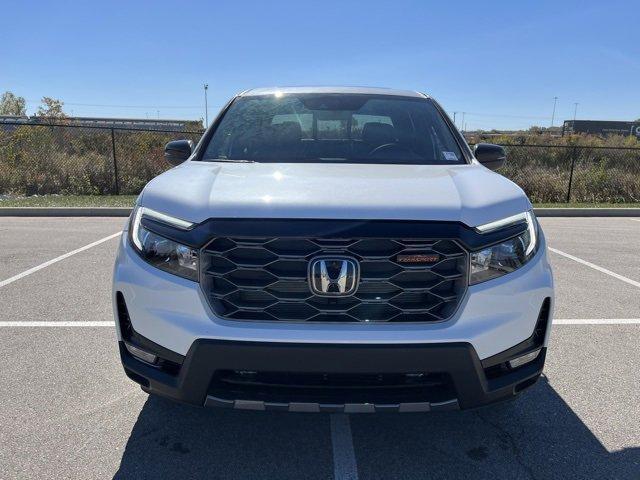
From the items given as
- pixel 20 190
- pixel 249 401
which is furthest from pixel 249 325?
pixel 20 190

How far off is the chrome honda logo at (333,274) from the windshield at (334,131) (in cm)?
112

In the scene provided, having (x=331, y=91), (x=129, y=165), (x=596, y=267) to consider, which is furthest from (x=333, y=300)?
(x=129, y=165)

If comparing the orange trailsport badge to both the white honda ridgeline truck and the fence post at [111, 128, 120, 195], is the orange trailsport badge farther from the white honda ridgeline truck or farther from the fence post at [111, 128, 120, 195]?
the fence post at [111, 128, 120, 195]

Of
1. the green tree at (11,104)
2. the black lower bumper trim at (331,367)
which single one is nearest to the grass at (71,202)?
the black lower bumper trim at (331,367)

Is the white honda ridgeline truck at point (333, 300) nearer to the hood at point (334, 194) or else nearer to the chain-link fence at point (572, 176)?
the hood at point (334, 194)

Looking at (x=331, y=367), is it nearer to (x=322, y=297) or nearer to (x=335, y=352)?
(x=335, y=352)

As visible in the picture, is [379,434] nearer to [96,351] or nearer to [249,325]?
[249,325]

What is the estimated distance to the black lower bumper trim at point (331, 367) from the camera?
1947 mm

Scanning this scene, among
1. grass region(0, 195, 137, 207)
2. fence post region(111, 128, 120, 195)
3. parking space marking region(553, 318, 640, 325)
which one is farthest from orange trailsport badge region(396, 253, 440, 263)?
fence post region(111, 128, 120, 195)

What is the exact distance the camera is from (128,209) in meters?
9.61

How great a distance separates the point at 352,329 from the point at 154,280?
0.86 m

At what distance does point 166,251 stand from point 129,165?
12162mm

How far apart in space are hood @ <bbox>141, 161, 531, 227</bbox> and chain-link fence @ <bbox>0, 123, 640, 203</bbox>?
11181 mm

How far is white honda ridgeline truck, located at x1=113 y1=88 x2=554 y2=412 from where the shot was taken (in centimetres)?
197
